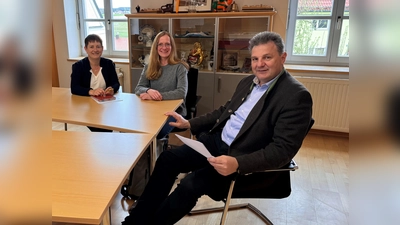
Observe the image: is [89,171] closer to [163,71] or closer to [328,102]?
[163,71]

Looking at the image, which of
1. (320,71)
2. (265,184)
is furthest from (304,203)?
(320,71)

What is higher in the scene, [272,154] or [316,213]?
[272,154]

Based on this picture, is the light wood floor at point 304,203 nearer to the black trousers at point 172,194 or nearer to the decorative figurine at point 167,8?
the black trousers at point 172,194

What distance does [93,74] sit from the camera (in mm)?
2357

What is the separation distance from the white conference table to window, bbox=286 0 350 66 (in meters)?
2.67

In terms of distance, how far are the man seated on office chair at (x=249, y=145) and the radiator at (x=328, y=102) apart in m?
1.68

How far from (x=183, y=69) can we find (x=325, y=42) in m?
2.03

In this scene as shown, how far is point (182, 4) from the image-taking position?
327 centimetres

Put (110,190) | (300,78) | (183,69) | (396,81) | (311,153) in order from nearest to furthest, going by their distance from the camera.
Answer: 1. (396,81)
2. (110,190)
3. (183,69)
4. (311,153)
5. (300,78)

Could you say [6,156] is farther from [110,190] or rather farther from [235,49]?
[235,49]

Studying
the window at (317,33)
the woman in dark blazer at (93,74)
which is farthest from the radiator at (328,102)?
the woman in dark blazer at (93,74)

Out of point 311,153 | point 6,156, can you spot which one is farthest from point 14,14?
point 311,153

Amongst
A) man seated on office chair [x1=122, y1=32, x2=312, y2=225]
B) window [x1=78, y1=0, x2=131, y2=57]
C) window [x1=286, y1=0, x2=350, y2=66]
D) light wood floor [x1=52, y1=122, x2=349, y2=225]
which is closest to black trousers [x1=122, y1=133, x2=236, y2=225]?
man seated on office chair [x1=122, y1=32, x2=312, y2=225]

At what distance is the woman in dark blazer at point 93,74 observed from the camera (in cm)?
225
